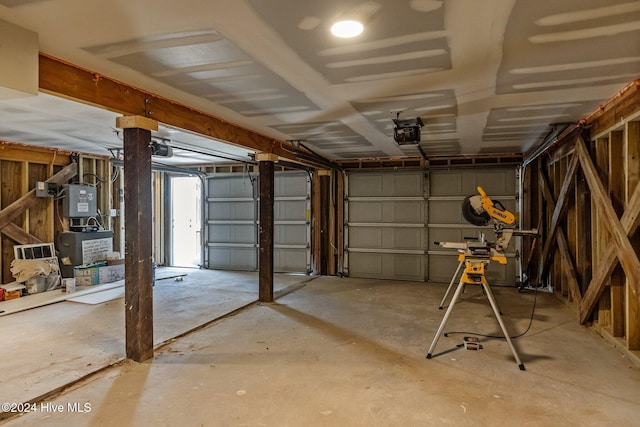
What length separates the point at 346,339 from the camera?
11.9 feet

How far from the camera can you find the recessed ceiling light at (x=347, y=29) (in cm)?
190

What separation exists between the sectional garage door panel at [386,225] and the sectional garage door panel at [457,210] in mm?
198

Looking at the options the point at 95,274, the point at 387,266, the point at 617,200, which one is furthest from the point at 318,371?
the point at 95,274

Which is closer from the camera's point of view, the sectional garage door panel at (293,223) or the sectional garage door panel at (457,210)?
the sectional garage door panel at (457,210)

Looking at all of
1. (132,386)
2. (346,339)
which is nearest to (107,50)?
(132,386)

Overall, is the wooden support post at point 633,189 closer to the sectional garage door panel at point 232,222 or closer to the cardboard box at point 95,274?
the sectional garage door panel at point 232,222

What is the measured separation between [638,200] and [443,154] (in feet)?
11.8

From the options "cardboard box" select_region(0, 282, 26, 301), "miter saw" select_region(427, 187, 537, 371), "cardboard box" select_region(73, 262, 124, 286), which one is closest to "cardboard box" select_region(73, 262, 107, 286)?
"cardboard box" select_region(73, 262, 124, 286)

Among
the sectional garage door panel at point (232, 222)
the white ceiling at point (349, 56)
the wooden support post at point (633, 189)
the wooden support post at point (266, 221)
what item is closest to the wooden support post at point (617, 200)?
the wooden support post at point (633, 189)

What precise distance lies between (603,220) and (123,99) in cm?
431

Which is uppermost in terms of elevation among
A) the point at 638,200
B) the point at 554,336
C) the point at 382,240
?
the point at 638,200

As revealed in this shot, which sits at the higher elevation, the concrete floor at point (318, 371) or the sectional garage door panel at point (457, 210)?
the sectional garage door panel at point (457, 210)

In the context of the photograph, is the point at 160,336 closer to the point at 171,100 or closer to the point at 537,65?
the point at 171,100

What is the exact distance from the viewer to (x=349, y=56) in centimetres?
232
